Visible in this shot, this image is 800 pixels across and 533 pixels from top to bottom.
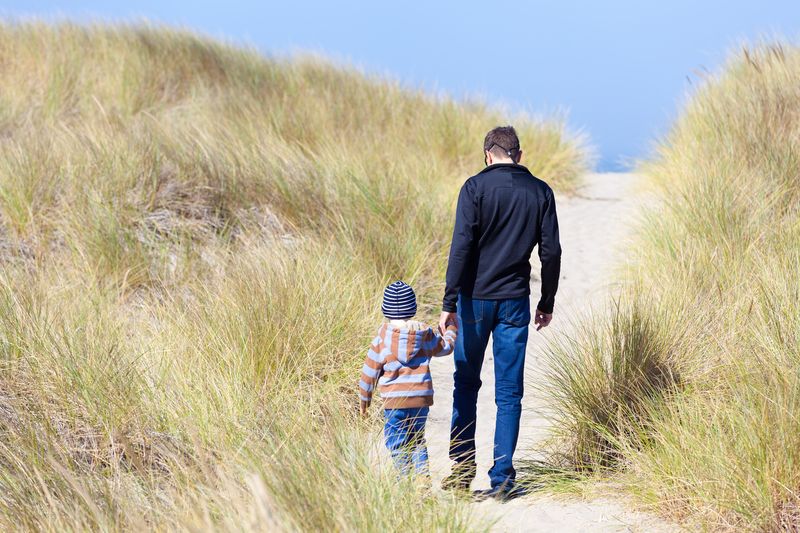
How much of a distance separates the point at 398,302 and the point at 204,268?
3.45m

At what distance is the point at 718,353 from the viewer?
15.2 feet

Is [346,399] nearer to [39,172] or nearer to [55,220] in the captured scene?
[55,220]

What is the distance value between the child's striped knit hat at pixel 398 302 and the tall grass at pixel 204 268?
515mm

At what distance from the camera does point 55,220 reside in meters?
7.22

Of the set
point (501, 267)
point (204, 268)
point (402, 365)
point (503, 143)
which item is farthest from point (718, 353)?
point (204, 268)

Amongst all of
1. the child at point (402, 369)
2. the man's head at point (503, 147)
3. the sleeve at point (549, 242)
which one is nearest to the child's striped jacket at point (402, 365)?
the child at point (402, 369)

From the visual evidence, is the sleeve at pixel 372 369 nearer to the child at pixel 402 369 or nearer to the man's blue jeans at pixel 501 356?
the child at pixel 402 369

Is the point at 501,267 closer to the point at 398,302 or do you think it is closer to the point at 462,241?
the point at 462,241

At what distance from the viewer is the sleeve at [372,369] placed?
3.78 meters

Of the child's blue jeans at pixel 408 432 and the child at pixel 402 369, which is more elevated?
the child at pixel 402 369

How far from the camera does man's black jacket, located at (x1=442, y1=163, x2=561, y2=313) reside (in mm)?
3906

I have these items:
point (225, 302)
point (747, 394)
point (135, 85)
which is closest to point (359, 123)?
point (135, 85)

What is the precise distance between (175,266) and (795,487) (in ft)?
16.9

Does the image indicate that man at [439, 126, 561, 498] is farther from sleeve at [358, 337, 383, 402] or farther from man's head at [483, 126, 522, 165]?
sleeve at [358, 337, 383, 402]
